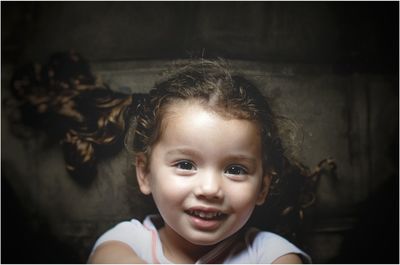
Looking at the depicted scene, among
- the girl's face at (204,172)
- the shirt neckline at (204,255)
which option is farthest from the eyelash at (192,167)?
the shirt neckline at (204,255)

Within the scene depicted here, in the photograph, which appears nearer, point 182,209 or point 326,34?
point 182,209

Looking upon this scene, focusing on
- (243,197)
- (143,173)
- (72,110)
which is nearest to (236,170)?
(243,197)

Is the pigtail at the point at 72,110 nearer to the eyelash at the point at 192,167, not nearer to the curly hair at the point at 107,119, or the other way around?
the curly hair at the point at 107,119

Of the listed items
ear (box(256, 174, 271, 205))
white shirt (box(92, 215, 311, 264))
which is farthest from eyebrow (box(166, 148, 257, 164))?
white shirt (box(92, 215, 311, 264))

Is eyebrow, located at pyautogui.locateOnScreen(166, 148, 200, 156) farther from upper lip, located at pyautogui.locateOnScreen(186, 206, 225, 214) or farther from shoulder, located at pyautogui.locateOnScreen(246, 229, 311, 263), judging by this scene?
shoulder, located at pyautogui.locateOnScreen(246, 229, 311, 263)

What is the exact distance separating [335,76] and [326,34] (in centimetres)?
14

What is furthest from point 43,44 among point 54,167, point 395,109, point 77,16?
point 395,109

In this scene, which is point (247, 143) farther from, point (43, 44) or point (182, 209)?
point (43, 44)

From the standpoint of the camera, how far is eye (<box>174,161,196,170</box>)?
4.60ft

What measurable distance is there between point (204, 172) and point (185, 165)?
0.06 meters

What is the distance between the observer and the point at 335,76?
152cm

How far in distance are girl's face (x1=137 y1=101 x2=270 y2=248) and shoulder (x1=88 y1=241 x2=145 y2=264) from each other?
0.47ft

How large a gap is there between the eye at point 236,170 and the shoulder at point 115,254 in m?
0.38

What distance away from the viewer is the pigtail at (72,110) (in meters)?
1.49
